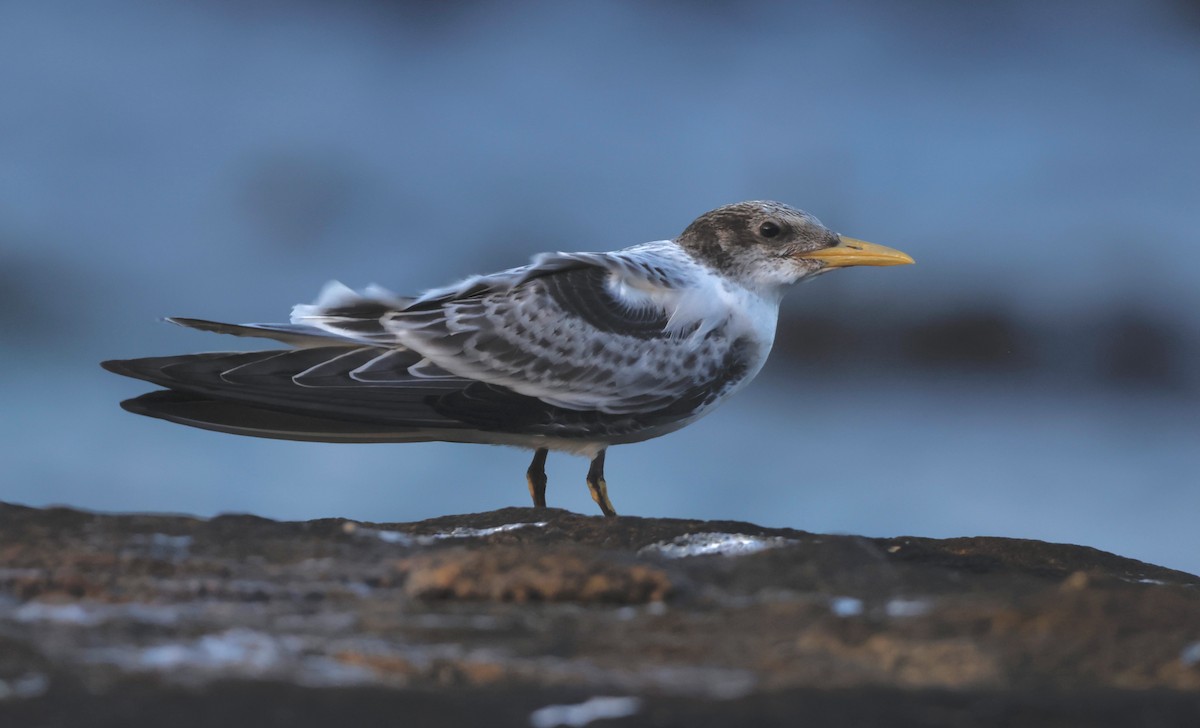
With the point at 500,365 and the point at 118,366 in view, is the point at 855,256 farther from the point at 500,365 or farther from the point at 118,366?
the point at 118,366

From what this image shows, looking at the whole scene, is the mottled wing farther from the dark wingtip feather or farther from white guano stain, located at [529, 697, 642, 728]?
white guano stain, located at [529, 697, 642, 728]

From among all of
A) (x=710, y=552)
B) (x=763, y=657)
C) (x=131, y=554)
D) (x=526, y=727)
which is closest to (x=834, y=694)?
(x=763, y=657)

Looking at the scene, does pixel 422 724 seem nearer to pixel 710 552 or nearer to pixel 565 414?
pixel 710 552

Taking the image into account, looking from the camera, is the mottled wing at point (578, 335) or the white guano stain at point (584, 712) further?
the mottled wing at point (578, 335)

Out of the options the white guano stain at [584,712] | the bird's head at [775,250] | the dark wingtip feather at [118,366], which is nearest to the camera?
the white guano stain at [584,712]

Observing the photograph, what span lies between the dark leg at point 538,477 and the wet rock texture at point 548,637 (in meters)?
1.74

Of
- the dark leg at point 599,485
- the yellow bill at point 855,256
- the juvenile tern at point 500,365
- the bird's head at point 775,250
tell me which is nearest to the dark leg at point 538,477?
the juvenile tern at point 500,365

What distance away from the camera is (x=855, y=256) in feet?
19.9

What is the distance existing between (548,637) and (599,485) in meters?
2.85

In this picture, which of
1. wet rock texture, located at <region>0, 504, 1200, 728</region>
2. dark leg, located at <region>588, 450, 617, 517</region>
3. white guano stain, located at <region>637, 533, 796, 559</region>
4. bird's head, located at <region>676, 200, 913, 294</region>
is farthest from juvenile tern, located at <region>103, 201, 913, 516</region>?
wet rock texture, located at <region>0, 504, 1200, 728</region>

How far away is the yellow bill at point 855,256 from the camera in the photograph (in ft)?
19.9

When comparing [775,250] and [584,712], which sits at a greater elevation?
[775,250]

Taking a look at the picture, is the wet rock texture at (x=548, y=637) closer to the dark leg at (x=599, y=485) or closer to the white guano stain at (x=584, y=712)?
the white guano stain at (x=584, y=712)

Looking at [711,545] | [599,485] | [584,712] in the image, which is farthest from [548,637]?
[599,485]
